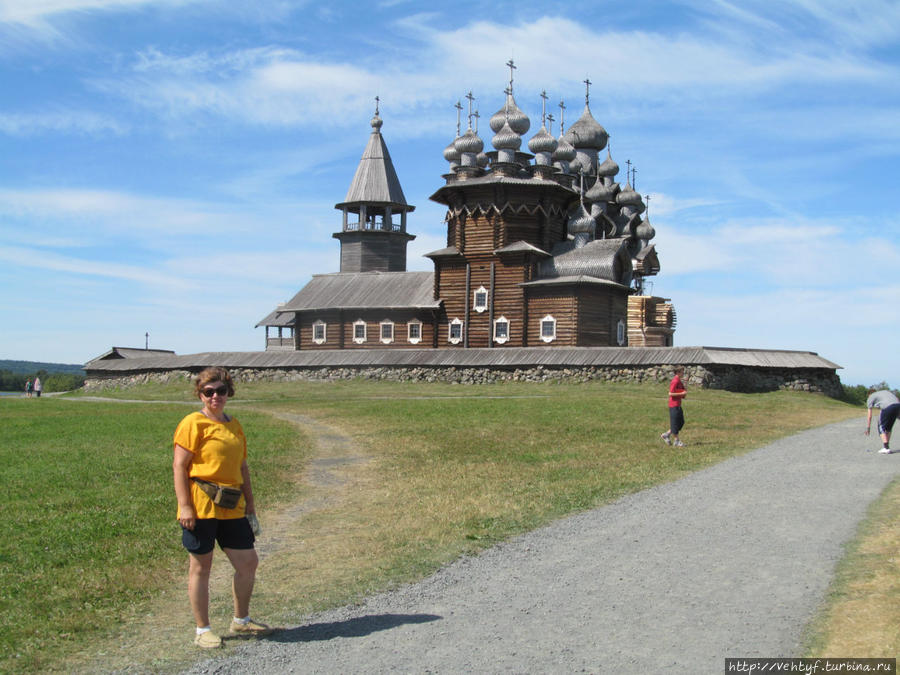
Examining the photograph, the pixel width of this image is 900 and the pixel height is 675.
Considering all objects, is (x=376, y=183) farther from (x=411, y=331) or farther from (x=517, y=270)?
(x=517, y=270)

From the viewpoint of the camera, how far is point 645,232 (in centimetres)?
5250

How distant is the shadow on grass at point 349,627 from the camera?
667 cm

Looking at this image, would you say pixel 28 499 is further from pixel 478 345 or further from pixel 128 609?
pixel 478 345

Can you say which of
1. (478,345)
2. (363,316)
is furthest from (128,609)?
(363,316)

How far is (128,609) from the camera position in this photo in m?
7.63

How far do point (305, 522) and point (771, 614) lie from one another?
6.07 meters

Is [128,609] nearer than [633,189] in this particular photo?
Yes

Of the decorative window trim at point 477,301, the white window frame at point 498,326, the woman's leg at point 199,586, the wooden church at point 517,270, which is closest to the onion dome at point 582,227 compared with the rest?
the wooden church at point 517,270

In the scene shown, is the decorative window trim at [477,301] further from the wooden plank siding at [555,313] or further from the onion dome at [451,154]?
the onion dome at [451,154]

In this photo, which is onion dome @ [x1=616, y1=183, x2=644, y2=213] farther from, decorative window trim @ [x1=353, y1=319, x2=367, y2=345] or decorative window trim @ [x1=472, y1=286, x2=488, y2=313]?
decorative window trim @ [x1=353, y1=319, x2=367, y2=345]

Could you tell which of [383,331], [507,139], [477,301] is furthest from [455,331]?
[507,139]

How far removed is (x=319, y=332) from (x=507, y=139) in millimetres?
15825

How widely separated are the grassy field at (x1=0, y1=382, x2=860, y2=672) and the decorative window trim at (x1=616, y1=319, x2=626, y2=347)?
17.6 m

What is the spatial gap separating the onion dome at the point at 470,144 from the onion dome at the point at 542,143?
2.75 m
